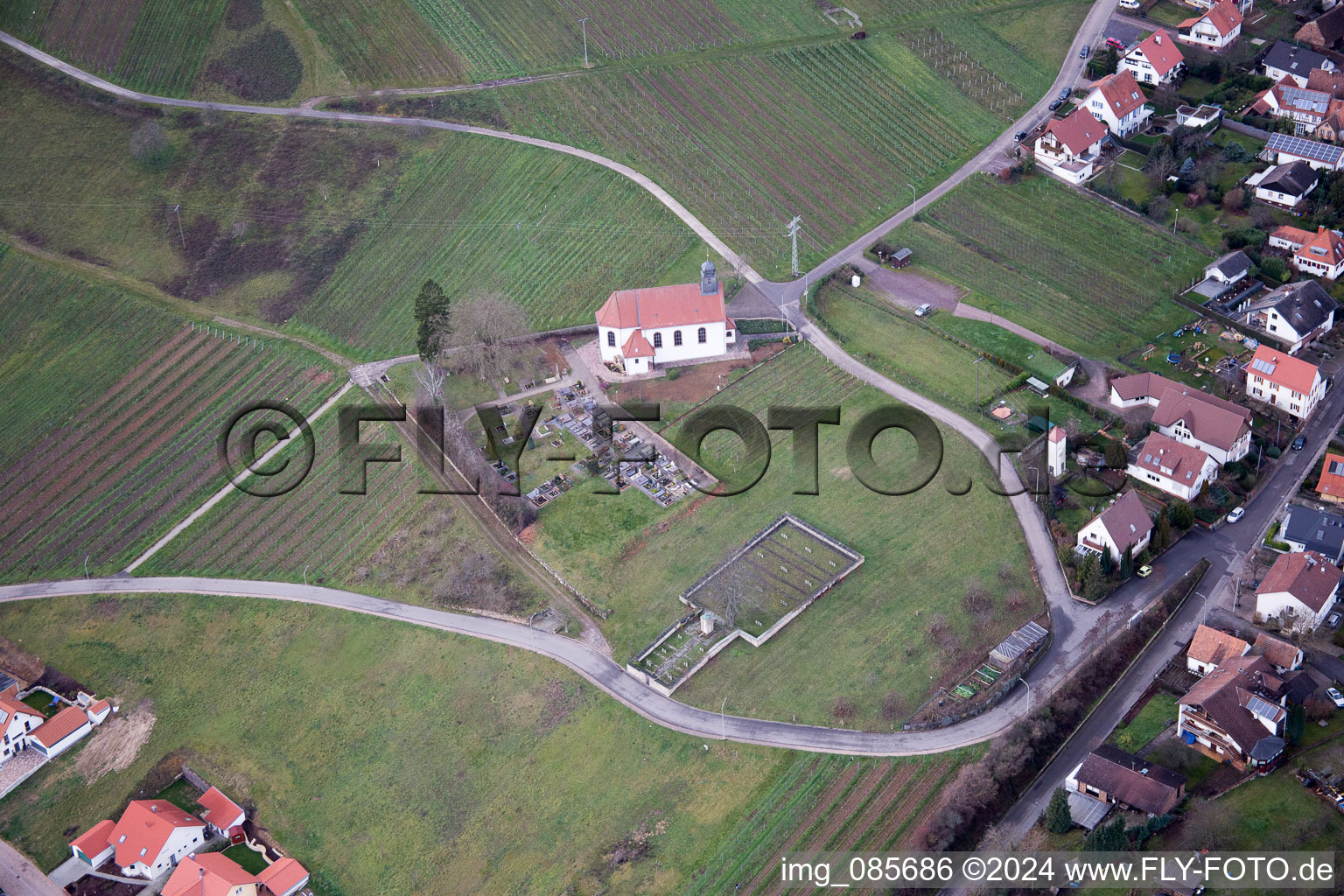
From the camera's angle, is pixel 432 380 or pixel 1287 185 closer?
pixel 432 380

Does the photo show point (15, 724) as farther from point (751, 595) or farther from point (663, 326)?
point (663, 326)

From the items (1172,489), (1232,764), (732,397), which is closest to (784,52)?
(732,397)

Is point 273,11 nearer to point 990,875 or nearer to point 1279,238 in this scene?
point 1279,238

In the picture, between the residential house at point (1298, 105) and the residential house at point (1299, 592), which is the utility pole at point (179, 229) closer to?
the residential house at point (1299, 592)

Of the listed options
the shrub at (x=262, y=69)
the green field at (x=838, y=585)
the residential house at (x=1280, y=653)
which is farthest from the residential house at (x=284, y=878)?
the shrub at (x=262, y=69)

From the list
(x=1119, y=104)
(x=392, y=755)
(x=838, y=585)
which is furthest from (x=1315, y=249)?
(x=392, y=755)

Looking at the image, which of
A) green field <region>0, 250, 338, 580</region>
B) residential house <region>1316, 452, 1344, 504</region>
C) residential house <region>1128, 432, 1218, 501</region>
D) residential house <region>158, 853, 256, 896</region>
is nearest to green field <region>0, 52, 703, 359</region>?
green field <region>0, 250, 338, 580</region>
